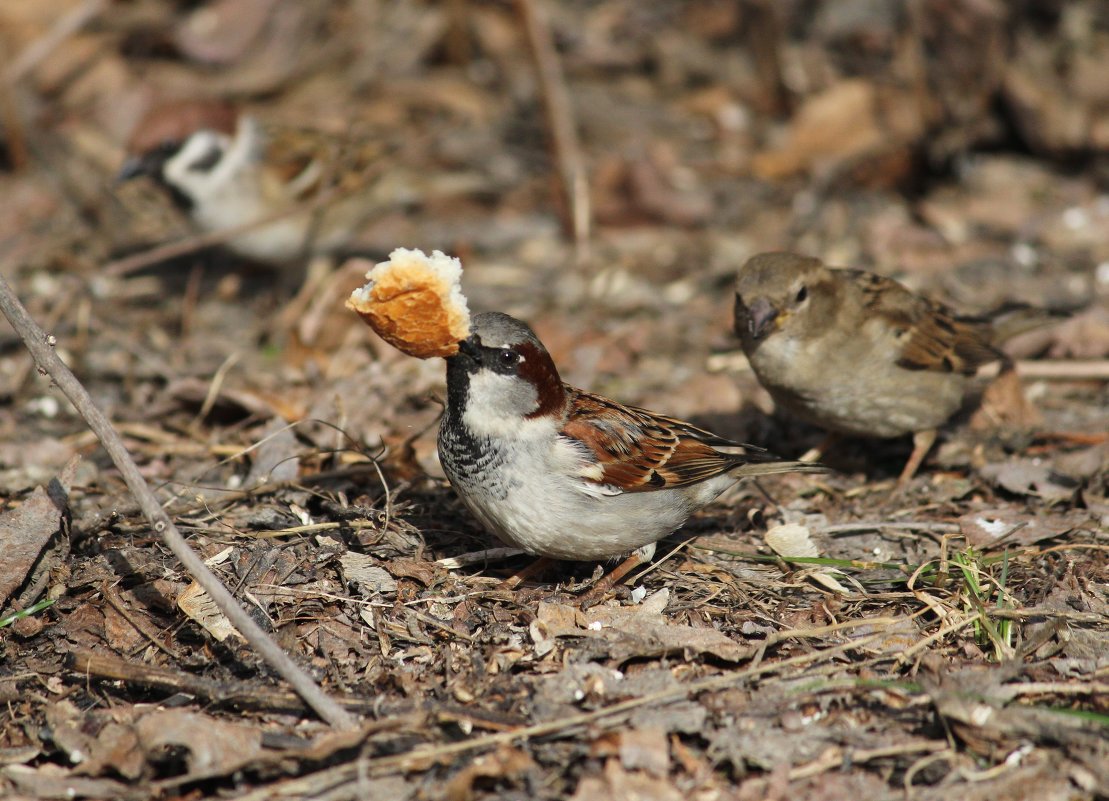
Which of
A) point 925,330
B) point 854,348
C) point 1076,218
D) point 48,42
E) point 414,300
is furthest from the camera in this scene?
point 1076,218

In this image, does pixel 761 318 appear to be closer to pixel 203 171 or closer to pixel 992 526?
pixel 992 526

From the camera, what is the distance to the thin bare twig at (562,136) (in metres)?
8.40

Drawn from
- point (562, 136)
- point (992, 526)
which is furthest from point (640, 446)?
point (562, 136)

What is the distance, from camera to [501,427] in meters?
4.46

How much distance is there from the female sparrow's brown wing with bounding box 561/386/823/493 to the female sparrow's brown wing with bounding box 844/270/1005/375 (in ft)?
3.99

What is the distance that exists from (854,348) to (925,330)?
53 cm

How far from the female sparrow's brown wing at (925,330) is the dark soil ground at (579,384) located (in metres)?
0.50

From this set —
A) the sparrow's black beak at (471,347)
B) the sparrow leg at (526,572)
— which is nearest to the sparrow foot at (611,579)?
the sparrow leg at (526,572)

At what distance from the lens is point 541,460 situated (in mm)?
4480

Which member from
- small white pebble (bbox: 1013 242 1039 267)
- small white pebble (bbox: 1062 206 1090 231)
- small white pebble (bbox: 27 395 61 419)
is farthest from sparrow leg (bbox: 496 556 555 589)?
small white pebble (bbox: 1062 206 1090 231)

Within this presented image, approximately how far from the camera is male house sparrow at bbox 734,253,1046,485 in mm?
5609

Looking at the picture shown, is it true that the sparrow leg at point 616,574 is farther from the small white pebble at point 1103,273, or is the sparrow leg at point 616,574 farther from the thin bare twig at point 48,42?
the thin bare twig at point 48,42

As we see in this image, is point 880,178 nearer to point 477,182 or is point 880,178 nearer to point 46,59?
point 477,182

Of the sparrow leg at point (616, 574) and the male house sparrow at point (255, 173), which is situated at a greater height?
the male house sparrow at point (255, 173)
